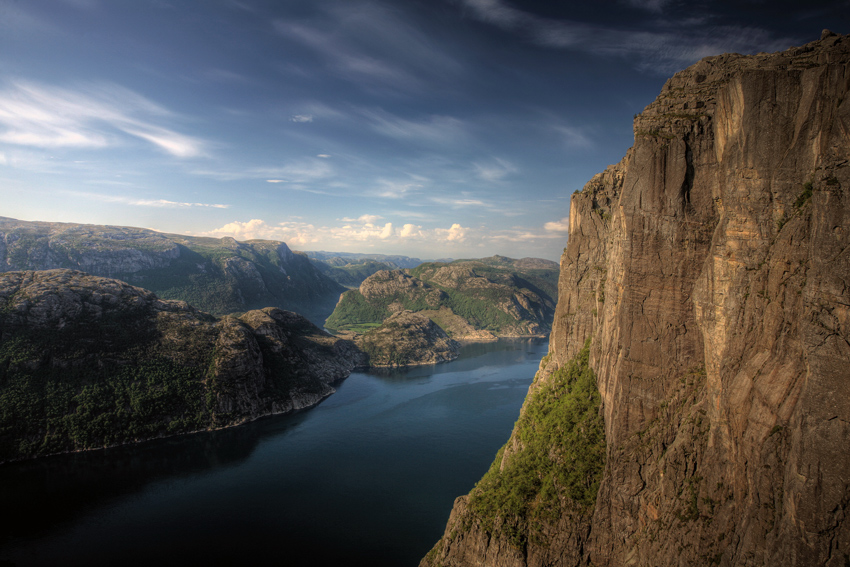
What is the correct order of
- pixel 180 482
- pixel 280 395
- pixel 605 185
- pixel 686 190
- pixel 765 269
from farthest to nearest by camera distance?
1. pixel 280 395
2. pixel 180 482
3. pixel 605 185
4. pixel 686 190
5. pixel 765 269

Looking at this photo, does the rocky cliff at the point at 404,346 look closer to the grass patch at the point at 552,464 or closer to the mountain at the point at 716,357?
the grass patch at the point at 552,464

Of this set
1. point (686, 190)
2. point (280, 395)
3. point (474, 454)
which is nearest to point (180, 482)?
point (280, 395)

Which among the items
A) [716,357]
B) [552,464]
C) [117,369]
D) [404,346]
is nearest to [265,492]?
[552,464]

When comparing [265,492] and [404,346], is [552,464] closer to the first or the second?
[265,492]

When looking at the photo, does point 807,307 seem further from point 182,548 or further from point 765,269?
point 182,548

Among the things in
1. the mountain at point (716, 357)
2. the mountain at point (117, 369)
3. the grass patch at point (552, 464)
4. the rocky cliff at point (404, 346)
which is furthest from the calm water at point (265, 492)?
the rocky cliff at point (404, 346)

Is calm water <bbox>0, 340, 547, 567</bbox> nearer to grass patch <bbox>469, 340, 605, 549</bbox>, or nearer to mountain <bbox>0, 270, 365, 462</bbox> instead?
mountain <bbox>0, 270, 365, 462</bbox>
